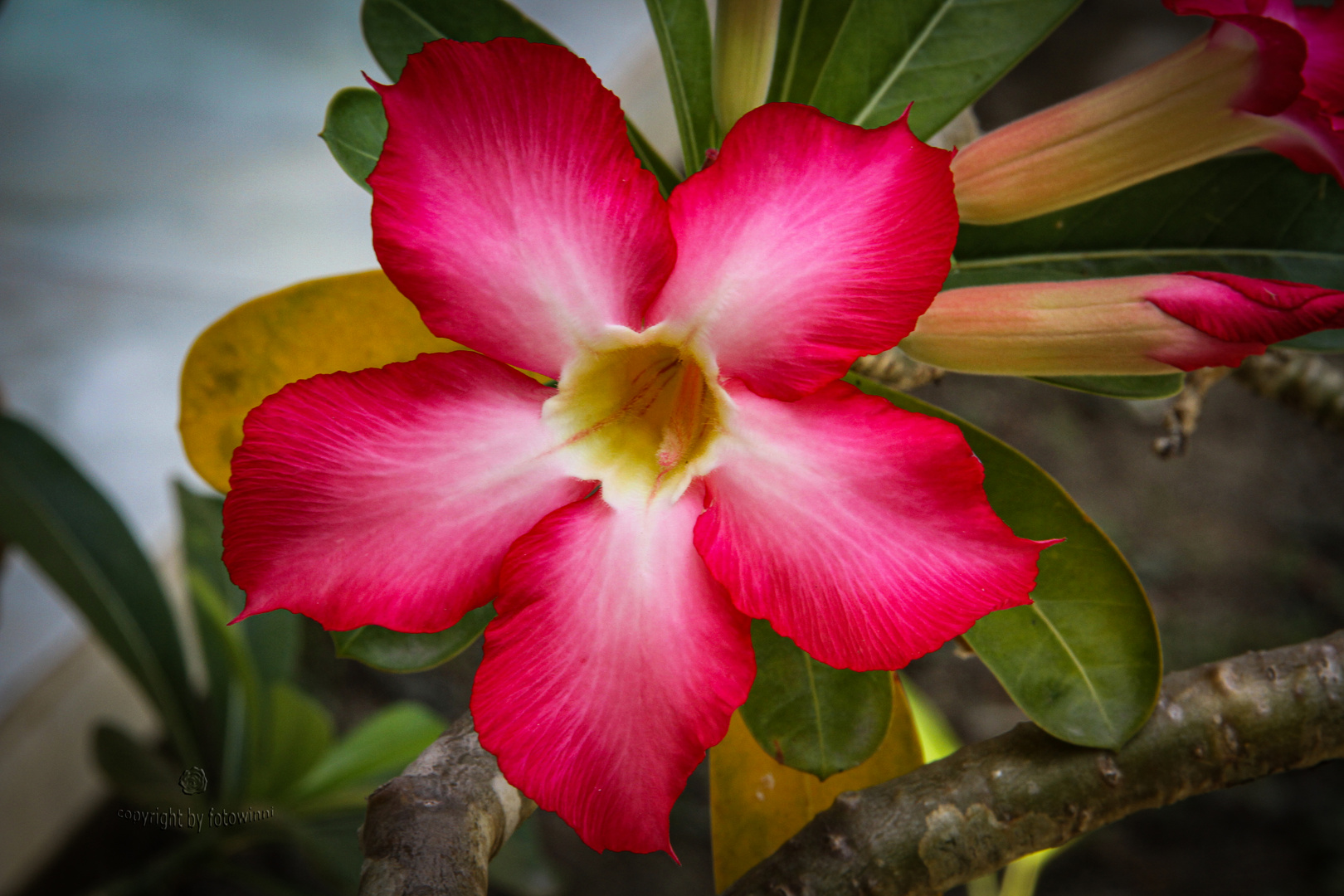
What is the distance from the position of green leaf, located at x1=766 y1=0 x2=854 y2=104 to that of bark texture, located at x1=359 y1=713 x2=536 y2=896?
1.35 ft

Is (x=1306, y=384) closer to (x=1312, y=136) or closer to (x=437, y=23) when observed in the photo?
(x=1312, y=136)

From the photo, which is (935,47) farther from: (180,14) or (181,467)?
(180,14)

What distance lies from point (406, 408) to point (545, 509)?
0.07 m

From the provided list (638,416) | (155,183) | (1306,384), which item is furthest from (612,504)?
(155,183)

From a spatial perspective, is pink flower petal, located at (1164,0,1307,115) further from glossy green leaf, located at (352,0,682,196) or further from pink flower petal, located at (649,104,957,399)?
glossy green leaf, located at (352,0,682,196)

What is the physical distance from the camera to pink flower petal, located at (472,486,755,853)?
347mm

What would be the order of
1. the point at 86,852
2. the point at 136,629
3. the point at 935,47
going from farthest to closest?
the point at 86,852 < the point at 136,629 < the point at 935,47

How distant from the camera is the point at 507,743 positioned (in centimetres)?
35

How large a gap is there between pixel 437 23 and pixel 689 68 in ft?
0.51

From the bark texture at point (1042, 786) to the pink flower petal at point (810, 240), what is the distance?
0.25m

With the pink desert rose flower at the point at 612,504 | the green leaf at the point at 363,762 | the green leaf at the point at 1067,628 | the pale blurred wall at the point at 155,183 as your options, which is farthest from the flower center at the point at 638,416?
the pale blurred wall at the point at 155,183

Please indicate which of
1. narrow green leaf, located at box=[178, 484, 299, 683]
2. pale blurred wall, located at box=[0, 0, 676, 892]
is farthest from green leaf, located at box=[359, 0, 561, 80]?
pale blurred wall, located at box=[0, 0, 676, 892]

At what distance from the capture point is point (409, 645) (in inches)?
20.1

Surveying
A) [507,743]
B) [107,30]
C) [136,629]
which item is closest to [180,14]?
[107,30]
